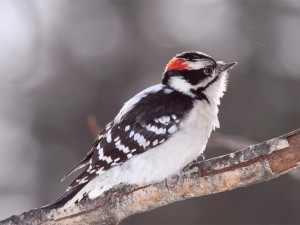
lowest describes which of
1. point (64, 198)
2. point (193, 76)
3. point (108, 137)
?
point (64, 198)

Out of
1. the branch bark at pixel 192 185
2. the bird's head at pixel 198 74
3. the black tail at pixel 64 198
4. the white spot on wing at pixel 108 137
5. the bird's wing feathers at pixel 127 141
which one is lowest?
the branch bark at pixel 192 185

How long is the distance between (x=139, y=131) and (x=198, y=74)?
74 centimetres

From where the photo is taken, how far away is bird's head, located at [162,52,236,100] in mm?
6035

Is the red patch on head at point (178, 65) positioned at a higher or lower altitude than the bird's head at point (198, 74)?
higher

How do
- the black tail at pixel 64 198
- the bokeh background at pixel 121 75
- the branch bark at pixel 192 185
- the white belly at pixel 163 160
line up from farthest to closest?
1. the bokeh background at pixel 121 75
2. the white belly at pixel 163 160
3. the black tail at pixel 64 198
4. the branch bark at pixel 192 185

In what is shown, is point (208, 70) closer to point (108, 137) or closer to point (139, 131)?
point (139, 131)

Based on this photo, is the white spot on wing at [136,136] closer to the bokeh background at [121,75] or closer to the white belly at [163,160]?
the white belly at [163,160]

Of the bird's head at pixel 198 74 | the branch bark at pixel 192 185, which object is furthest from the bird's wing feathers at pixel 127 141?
the bird's head at pixel 198 74

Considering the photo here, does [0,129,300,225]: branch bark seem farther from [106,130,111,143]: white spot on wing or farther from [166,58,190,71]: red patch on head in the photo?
[166,58,190,71]: red patch on head

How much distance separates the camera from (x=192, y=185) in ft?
17.1

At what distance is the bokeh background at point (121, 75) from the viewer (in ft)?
34.3

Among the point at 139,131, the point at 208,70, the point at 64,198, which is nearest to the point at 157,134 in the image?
the point at 139,131

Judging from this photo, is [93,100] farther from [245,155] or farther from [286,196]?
[245,155]

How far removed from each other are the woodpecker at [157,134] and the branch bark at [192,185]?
0.35 feet
